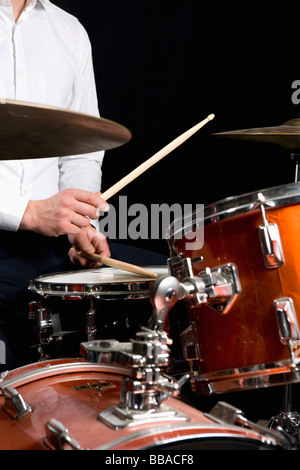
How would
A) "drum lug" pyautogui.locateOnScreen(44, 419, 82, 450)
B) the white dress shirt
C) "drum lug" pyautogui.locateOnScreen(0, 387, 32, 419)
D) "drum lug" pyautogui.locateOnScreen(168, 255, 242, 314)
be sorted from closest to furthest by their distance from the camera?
"drum lug" pyautogui.locateOnScreen(44, 419, 82, 450) → "drum lug" pyautogui.locateOnScreen(0, 387, 32, 419) → "drum lug" pyautogui.locateOnScreen(168, 255, 242, 314) → the white dress shirt

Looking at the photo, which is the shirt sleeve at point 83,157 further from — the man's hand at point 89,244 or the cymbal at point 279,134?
the cymbal at point 279,134

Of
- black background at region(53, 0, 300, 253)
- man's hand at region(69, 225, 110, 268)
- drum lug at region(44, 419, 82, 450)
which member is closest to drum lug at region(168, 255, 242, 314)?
drum lug at region(44, 419, 82, 450)

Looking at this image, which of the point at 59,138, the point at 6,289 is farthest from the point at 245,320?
the point at 6,289

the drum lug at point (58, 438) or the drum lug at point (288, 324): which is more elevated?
the drum lug at point (288, 324)

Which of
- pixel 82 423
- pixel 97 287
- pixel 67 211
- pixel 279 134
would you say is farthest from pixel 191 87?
pixel 82 423

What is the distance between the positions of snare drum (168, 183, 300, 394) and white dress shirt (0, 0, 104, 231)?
2.78 feet

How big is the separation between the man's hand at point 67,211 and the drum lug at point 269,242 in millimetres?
451

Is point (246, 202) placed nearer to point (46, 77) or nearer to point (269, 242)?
point (269, 242)

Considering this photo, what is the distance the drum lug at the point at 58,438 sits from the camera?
73 centimetres

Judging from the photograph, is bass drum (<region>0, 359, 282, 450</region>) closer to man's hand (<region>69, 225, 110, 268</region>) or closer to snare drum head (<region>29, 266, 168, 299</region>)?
snare drum head (<region>29, 266, 168, 299</region>)

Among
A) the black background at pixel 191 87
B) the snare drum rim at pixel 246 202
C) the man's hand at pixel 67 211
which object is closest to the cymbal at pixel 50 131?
the snare drum rim at pixel 246 202

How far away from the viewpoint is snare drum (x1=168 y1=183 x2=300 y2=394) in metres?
1.01

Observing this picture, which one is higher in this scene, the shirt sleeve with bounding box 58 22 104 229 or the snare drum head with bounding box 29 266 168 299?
the shirt sleeve with bounding box 58 22 104 229

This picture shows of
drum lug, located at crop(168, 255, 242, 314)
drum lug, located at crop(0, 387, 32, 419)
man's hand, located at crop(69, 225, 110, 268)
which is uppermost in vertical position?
man's hand, located at crop(69, 225, 110, 268)
